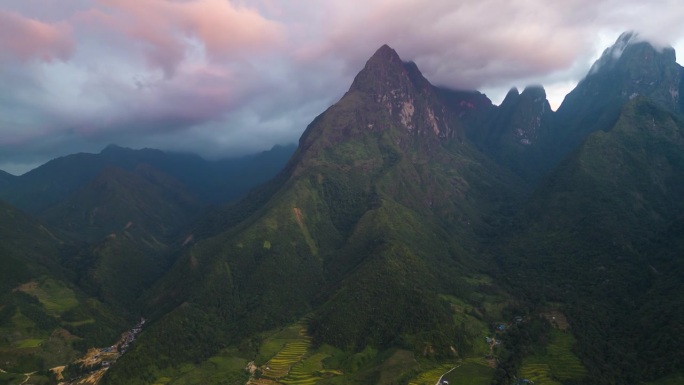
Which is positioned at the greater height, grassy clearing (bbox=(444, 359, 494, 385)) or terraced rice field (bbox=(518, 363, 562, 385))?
grassy clearing (bbox=(444, 359, 494, 385))

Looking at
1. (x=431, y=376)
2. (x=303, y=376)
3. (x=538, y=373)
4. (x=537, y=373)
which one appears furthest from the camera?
(x=303, y=376)

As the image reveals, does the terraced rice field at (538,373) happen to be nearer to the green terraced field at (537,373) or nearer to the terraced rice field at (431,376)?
the green terraced field at (537,373)

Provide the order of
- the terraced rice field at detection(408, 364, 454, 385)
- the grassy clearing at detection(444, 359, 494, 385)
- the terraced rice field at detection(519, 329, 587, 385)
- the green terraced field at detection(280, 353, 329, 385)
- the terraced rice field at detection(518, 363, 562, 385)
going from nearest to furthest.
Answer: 1. the terraced rice field at detection(518, 363, 562, 385)
2. the grassy clearing at detection(444, 359, 494, 385)
3. the terraced rice field at detection(408, 364, 454, 385)
4. the terraced rice field at detection(519, 329, 587, 385)
5. the green terraced field at detection(280, 353, 329, 385)

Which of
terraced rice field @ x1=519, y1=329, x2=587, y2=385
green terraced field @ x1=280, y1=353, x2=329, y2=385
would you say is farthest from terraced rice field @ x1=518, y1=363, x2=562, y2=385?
green terraced field @ x1=280, y1=353, x2=329, y2=385

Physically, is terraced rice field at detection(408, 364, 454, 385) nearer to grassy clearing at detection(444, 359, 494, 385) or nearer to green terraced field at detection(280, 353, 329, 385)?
grassy clearing at detection(444, 359, 494, 385)

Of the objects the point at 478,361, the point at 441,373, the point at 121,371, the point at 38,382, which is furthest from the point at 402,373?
the point at 38,382

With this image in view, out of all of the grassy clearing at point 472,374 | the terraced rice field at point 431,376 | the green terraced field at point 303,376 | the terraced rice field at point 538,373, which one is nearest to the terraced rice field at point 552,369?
the terraced rice field at point 538,373

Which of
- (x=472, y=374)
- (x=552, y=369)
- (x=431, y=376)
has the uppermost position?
(x=431, y=376)

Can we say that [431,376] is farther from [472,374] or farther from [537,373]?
[537,373]

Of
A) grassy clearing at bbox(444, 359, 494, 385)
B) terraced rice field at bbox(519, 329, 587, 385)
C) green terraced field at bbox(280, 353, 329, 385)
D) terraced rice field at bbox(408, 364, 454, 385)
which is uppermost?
green terraced field at bbox(280, 353, 329, 385)

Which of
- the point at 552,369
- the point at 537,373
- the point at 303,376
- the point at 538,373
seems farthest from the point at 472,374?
the point at 303,376

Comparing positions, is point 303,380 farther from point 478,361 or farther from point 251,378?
point 478,361
